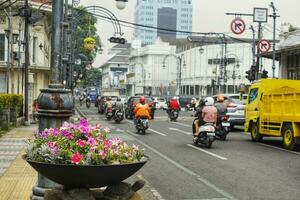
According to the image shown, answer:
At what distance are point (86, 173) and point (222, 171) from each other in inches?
328

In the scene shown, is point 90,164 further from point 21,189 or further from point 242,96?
point 242,96

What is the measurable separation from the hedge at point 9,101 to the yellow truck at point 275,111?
32.0ft

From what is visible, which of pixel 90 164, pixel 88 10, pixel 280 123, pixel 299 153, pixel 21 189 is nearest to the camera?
pixel 90 164

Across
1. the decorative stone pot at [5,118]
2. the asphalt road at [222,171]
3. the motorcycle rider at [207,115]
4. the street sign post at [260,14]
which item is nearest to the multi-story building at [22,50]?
the street sign post at [260,14]

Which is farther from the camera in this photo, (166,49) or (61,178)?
(166,49)

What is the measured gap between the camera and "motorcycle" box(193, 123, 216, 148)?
18.7m

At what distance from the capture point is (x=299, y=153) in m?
17.5

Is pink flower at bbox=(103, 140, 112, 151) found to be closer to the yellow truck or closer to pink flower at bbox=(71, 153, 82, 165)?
pink flower at bbox=(71, 153, 82, 165)

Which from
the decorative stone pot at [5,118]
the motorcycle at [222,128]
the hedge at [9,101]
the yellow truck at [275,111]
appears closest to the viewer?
the yellow truck at [275,111]

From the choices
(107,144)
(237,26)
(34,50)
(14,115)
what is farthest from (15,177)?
(34,50)

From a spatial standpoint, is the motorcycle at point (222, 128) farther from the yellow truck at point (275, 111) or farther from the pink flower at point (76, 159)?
the pink flower at point (76, 159)

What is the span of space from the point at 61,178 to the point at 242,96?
25135 mm

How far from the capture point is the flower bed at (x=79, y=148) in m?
5.25

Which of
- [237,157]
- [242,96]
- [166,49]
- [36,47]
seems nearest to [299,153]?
[237,157]
